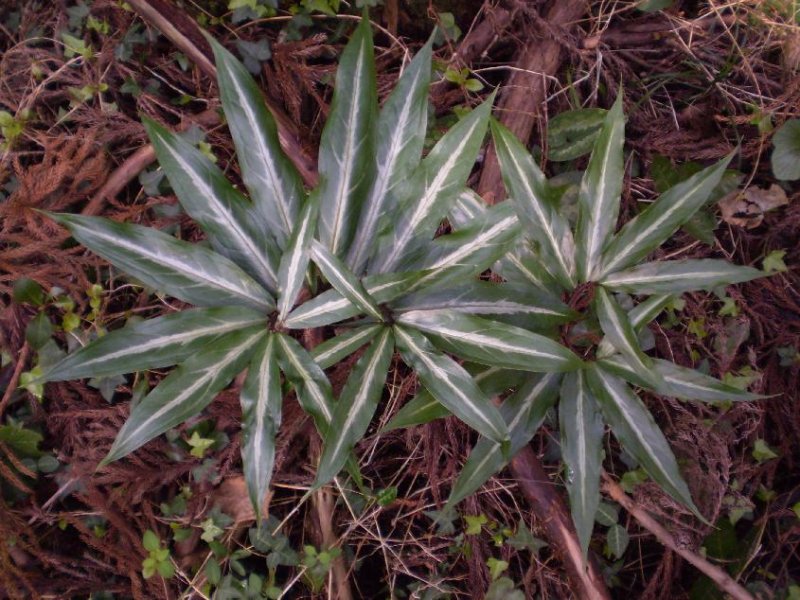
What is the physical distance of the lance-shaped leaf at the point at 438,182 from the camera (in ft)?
3.14

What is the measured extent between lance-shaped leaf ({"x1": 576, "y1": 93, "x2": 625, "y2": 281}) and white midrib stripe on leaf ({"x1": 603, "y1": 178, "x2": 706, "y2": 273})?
26 mm

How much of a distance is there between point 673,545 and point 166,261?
129cm

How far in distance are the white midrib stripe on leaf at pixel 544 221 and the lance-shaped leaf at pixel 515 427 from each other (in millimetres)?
223

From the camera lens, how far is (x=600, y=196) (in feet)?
3.28

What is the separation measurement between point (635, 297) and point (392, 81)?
2.75 feet

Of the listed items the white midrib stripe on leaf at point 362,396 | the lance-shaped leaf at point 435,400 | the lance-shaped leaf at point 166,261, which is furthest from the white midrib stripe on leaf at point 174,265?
the lance-shaped leaf at point 435,400

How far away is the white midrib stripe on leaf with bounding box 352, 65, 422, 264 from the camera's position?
972mm

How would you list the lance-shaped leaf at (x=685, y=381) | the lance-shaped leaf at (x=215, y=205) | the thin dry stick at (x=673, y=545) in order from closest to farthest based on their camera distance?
the lance-shaped leaf at (x=215, y=205), the lance-shaped leaf at (x=685, y=381), the thin dry stick at (x=673, y=545)

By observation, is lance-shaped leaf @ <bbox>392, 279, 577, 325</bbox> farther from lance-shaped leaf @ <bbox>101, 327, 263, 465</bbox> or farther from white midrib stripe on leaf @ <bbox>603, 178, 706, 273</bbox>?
lance-shaped leaf @ <bbox>101, 327, 263, 465</bbox>

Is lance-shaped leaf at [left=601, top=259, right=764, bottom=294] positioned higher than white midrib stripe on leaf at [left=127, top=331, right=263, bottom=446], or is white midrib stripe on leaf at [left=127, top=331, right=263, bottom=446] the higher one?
white midrib stripe on leaf at [left=127, top=331, right=263, bottom=446]

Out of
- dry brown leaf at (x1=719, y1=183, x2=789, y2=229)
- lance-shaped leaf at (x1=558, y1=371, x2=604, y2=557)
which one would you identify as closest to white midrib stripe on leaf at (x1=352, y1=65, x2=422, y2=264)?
lance-shaped leaf at (x1=558, y1=371, x2=604, y2=557)

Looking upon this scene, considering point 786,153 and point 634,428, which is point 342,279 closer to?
point 634,428

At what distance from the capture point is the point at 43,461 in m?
1.43

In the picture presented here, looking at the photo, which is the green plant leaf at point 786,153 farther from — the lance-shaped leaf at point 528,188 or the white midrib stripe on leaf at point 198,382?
the white midrib stripe on leaf at point 198,382
